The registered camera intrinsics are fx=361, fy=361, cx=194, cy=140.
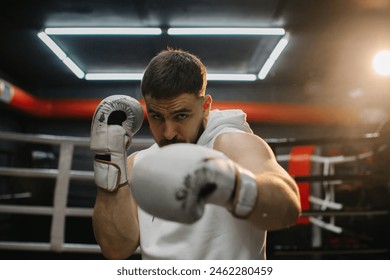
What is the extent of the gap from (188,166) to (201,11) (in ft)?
7.25

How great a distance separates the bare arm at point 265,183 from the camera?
0.57 m

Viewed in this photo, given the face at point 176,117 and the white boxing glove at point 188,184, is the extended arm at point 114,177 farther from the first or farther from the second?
the white boxing glove at point 188,184

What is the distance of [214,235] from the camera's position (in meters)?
0.81

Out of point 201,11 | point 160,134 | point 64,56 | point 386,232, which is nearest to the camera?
point 160,134

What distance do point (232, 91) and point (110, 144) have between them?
4.25 m

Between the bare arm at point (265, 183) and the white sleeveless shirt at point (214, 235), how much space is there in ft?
0.17

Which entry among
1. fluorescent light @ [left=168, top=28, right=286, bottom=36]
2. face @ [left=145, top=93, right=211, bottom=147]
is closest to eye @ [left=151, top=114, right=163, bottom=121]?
face @ [left=145, top=93, right=211, bottom=147]

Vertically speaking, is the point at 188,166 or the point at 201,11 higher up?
the point at 201,11

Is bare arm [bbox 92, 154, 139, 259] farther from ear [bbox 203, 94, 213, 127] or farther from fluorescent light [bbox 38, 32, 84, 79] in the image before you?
fluorescent light [bbox 38, 32, 84, 79]

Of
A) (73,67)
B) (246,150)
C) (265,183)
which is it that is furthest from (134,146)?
(73,67)

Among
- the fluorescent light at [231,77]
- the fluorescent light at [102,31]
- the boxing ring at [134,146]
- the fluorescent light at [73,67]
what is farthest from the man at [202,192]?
the fluorescent light at [231,77]
